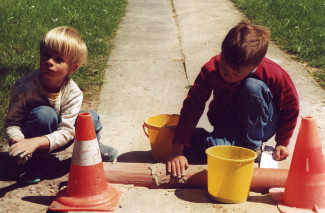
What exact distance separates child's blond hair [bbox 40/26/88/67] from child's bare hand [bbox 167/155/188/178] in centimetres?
102

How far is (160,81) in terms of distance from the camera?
547 centimetres

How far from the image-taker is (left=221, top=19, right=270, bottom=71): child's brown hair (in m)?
2.94

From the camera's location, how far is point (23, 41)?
6.07 metres

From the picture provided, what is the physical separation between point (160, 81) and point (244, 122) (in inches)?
88.6

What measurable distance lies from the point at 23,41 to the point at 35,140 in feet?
11.2

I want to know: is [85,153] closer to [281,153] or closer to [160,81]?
[281,153]

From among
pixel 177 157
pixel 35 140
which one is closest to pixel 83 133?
pixel 35 140

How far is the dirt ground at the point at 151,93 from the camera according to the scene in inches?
114

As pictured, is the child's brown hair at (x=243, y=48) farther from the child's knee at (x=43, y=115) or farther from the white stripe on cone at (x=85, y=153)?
the child's knee at (x=43, y=115)

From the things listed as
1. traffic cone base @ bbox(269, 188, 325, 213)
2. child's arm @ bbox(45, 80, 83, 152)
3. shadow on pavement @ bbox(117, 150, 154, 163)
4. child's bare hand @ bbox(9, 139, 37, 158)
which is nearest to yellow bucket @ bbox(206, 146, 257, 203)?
traffic cone base @ bbox(269, 188, 325, 213)

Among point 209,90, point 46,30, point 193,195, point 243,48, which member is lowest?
point 193,195

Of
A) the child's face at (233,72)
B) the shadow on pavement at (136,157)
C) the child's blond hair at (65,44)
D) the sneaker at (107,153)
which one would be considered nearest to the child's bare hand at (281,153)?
the child's face at (233,72)

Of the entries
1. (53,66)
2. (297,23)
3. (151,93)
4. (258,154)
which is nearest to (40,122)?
(53,66)

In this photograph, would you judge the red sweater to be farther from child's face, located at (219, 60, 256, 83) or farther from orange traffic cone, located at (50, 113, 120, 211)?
orange traffic cone, located at (50, 113, 120, 211)
